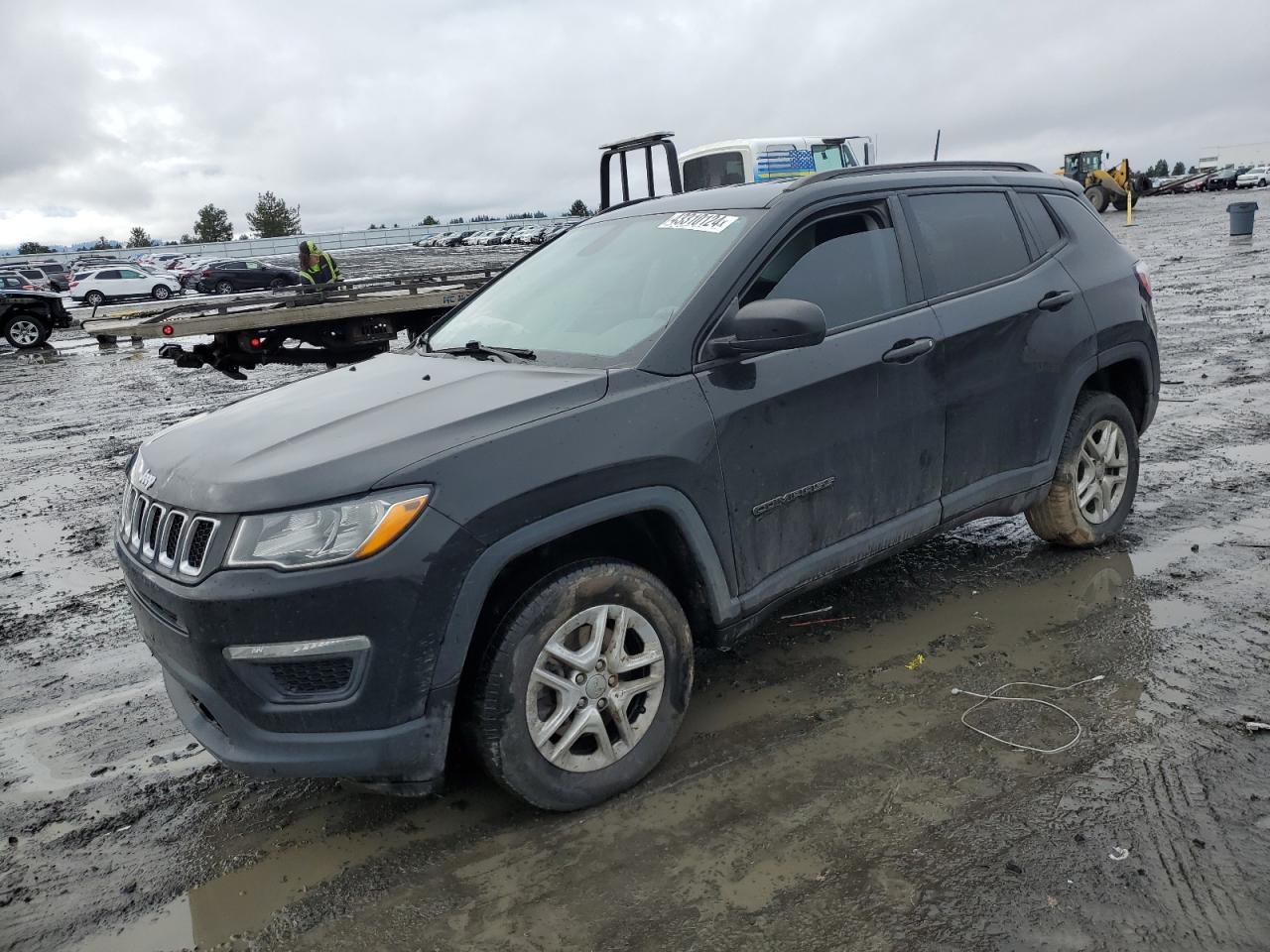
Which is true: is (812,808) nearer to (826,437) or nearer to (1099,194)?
(826,437)

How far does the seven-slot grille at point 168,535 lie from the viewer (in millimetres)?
2732

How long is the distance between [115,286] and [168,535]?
39.7 meters

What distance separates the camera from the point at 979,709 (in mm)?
3551

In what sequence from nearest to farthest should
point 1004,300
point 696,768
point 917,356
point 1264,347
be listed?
point 696,768 → point 917,356 → point 1004,300 → point 1264,347

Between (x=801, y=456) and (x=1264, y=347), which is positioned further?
(x=1264, y=347)

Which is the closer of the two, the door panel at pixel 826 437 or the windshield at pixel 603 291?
the door panel at pixel 826 437

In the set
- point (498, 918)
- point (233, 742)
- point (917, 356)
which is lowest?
point (498, 918)

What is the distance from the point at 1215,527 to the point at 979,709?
247 centimetres

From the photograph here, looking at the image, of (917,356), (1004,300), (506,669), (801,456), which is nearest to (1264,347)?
(1004,300)

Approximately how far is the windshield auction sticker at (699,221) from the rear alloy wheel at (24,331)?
24.4m

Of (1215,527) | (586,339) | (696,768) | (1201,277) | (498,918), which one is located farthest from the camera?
(1201,277)

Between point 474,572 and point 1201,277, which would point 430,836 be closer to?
point 474,572

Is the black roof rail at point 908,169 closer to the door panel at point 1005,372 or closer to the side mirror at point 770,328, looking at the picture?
the door panel at point 1005,372

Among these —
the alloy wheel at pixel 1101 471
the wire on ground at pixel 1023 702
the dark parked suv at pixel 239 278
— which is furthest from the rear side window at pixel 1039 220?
the dark parked suv at pixel 239 278
